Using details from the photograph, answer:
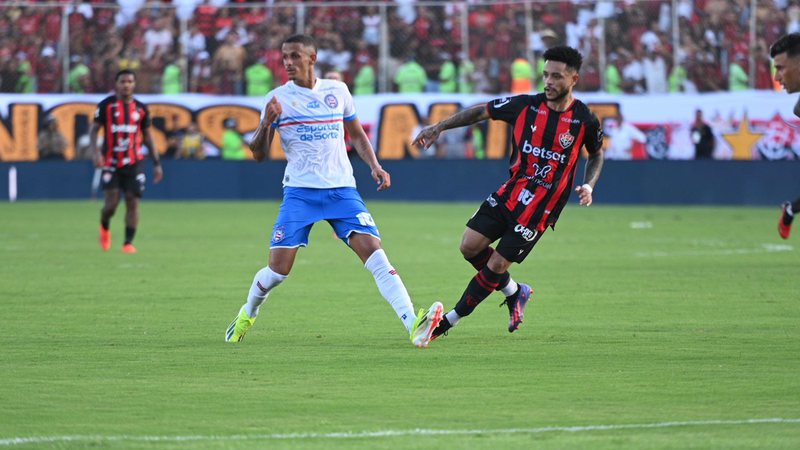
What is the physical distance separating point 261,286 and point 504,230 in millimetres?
1769

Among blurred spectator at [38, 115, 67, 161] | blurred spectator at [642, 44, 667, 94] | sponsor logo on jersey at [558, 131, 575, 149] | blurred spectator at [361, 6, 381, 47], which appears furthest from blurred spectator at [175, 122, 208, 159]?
sponsor logo on jersey at [558, 131, 575, 149]

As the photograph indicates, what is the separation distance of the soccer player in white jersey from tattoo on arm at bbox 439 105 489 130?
566 millimetres

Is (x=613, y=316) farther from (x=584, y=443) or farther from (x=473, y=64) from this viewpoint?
(x=473, y=64)

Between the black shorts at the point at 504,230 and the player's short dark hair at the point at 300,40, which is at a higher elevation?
the player's short dark hair at the point at 300,40

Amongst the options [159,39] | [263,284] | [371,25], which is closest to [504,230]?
[263,284]

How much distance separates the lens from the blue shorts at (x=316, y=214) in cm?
977

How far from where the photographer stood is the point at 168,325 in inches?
437

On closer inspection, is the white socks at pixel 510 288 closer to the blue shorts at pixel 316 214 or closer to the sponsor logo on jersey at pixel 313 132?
the blue shorts at pixel 316 214

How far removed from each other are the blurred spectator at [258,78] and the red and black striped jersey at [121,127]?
1193 cm

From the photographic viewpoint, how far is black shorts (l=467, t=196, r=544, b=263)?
9938mm

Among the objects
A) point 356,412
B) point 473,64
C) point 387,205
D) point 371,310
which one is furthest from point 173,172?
point 356,412

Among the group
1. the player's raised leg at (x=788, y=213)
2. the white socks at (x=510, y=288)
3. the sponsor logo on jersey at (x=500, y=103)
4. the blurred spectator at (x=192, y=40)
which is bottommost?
the white socks at (x=510, y=288)

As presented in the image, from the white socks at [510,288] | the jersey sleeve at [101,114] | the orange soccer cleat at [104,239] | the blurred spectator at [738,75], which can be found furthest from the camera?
the blurred spectator at [738,75]

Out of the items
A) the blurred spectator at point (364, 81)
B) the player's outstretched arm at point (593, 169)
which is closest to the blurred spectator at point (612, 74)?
the blurred spectator at point (364, 81)
